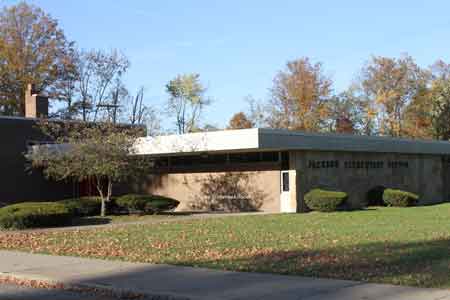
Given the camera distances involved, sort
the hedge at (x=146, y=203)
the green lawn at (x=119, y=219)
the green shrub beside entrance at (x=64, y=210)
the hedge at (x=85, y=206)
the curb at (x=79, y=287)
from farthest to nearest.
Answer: the hedge at (x=85, y=206) < the hedge at (x=146, y=203) < the green lawn at (x=119, y=219) < the green shrub beside entrance at (x=64, y=210) < the curb at (x=79, y=287)

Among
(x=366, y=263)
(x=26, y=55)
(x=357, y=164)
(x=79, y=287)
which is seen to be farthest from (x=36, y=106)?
(x=366, y=263)

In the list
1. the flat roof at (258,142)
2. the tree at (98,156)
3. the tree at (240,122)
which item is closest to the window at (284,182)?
the flat roof at (258,142)

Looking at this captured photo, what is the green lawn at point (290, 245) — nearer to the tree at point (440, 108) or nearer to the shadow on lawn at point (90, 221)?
the shadow on lawn at point (90, 221)

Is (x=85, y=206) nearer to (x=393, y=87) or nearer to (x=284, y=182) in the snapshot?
(x=284, y=182)

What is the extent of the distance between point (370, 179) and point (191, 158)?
1002 cm

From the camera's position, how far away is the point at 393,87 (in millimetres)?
63344

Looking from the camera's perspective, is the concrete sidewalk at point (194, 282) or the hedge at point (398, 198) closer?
the concrete sidewalk at point (194, 282)

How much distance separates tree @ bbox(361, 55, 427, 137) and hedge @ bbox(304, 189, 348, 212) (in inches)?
1288

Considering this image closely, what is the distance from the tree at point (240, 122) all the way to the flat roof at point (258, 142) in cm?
3571

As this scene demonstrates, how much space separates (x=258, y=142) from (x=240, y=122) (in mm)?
45036

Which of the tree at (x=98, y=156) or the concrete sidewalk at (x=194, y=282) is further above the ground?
the tree at (x=98, y=156)

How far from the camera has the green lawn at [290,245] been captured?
1284 centimetres

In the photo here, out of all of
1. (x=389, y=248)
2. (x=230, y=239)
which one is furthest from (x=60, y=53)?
(x=389, y=248)

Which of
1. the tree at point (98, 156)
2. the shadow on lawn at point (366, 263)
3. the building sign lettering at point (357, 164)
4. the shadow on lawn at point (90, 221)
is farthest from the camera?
the building sign lettering at point (357, 164)
